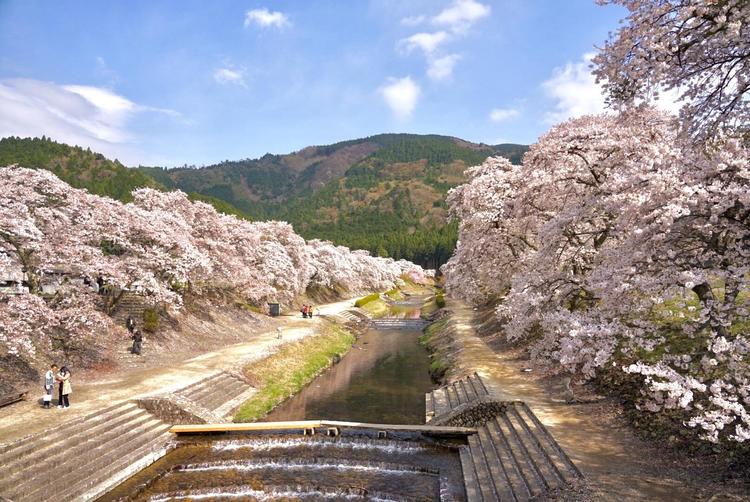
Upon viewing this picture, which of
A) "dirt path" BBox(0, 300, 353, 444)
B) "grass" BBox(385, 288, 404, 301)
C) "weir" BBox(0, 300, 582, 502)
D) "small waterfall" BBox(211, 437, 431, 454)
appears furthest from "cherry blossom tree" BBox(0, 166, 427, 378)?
"grass" BBox(385, 288, 404, 301)

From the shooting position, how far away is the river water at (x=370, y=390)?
24297mm

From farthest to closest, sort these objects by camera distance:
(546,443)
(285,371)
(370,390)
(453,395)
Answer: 1. (285,371)
2. (370,390)
3. (453,395)
4. (546,443)

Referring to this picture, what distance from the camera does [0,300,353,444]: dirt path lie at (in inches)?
639

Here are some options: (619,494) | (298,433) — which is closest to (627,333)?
(619,494)

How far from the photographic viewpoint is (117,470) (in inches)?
616

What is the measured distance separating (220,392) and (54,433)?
9.03 m

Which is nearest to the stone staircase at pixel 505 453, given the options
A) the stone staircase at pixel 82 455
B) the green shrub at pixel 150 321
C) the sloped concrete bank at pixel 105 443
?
the sloped concrete bank at pixel 105 443

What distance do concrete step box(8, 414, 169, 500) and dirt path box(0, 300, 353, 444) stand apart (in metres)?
1.51

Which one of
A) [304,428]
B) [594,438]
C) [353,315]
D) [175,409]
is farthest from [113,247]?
[353,315]

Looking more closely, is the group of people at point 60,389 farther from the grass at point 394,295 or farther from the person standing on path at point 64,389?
the grass at point 394,295

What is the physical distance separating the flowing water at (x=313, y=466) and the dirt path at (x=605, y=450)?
13.5 feet

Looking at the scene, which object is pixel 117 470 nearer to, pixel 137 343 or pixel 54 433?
pixel 54 433

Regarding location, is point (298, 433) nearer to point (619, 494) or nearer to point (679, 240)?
point (619, 494)

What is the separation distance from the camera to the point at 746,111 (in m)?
9.11
